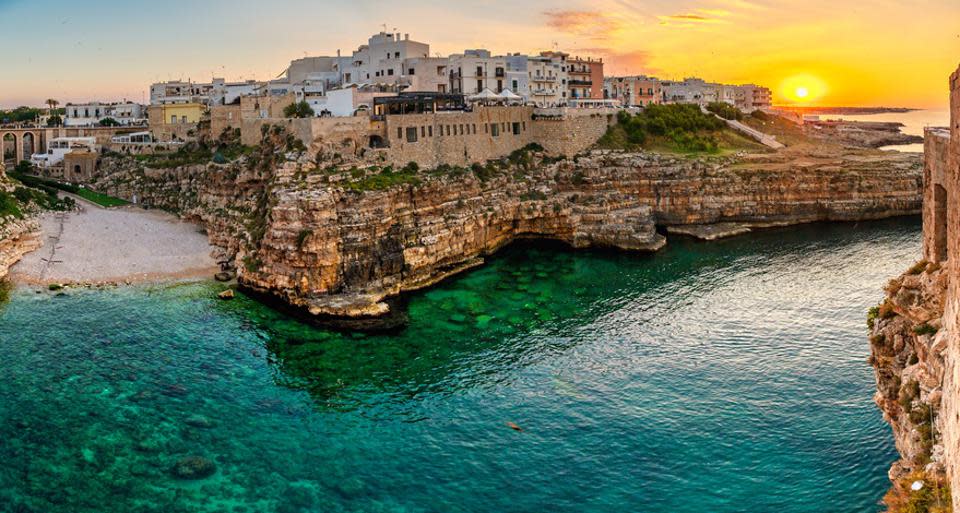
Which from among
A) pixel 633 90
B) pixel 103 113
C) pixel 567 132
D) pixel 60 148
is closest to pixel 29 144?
pixel 103 113

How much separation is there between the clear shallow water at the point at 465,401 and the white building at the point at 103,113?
55283 millimetres

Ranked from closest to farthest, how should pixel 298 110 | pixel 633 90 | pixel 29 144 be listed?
pixel 298 110 → pixel 29 144 → pixel 633 90

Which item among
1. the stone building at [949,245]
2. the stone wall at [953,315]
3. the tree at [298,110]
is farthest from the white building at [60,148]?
the stone wall at [953,315]

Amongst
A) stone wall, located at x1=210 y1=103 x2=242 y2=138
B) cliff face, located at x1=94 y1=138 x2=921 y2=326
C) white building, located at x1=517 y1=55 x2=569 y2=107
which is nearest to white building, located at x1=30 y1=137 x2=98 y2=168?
cliff face, located at x1=94 y1=138 x2=921 y2=326

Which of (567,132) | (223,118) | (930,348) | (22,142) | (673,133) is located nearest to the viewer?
(930,348)

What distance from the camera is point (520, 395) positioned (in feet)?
97.3

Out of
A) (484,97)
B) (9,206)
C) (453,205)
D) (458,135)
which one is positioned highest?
(484,97)

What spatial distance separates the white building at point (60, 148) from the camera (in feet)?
247

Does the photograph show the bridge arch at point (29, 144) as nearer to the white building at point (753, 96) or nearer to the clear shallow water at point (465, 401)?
the clear shallow water at point (465, 401)

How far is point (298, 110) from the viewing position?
2261 inches

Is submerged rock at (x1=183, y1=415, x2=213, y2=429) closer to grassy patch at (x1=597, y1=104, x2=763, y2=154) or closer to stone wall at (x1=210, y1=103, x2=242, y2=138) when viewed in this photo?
stone wall at (x1=210, y1=103, x2=242, y2=138)

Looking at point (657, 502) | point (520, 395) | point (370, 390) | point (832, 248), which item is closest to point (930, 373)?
point (657, 502)

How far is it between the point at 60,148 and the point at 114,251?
35.9 metres

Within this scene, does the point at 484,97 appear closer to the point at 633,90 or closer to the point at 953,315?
the point at 633,90
